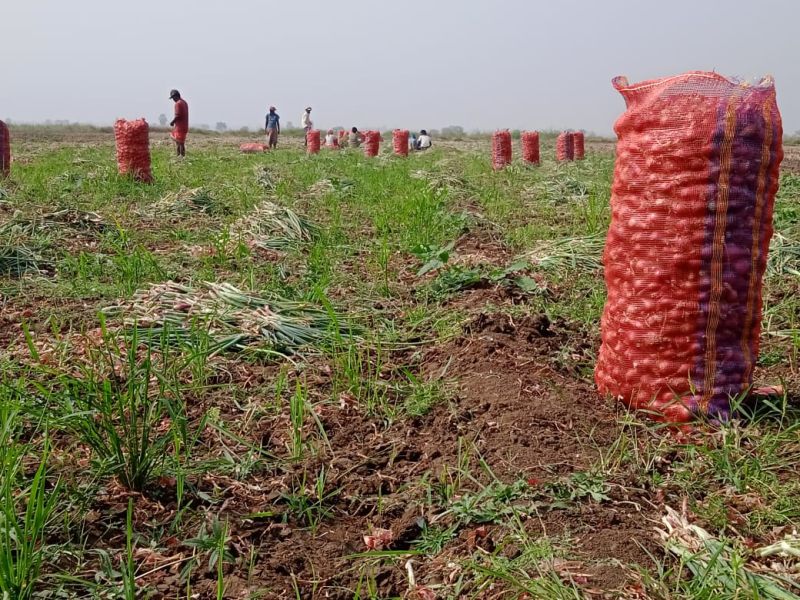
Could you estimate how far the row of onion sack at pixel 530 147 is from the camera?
41.8 feet

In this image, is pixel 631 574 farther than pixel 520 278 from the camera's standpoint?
No

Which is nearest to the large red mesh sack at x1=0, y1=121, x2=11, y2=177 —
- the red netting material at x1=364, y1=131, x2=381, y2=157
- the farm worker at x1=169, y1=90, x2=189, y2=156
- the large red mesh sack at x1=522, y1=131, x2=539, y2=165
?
the farm worker at x1=169, y1=90, x2=189, y2=156

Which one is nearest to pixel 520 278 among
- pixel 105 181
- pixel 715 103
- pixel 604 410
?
pixel 604 410

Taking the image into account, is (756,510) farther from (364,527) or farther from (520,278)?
(520,278)

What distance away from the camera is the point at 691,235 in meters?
2.25

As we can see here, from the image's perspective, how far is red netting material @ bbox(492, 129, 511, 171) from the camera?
1257 centimetres

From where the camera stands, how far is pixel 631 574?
1598 mm

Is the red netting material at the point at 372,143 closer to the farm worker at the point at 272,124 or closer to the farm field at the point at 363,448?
the farm worker at the point at 272,124

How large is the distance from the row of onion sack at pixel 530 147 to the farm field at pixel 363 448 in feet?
28.5

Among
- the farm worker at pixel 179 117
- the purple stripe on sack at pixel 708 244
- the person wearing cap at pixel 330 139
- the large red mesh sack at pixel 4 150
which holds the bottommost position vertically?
the purple stripe on sack at pixel 708 244

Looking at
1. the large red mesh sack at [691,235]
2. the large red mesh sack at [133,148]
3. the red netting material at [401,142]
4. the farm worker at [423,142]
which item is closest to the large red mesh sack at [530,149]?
the red netting material at [401,142]

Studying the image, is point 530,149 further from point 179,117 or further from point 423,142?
point 423,142

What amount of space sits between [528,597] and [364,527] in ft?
1.82

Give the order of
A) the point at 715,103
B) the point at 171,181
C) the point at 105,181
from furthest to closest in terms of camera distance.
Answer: the point at 171,181, the point at 105,181, the point at 715,103
